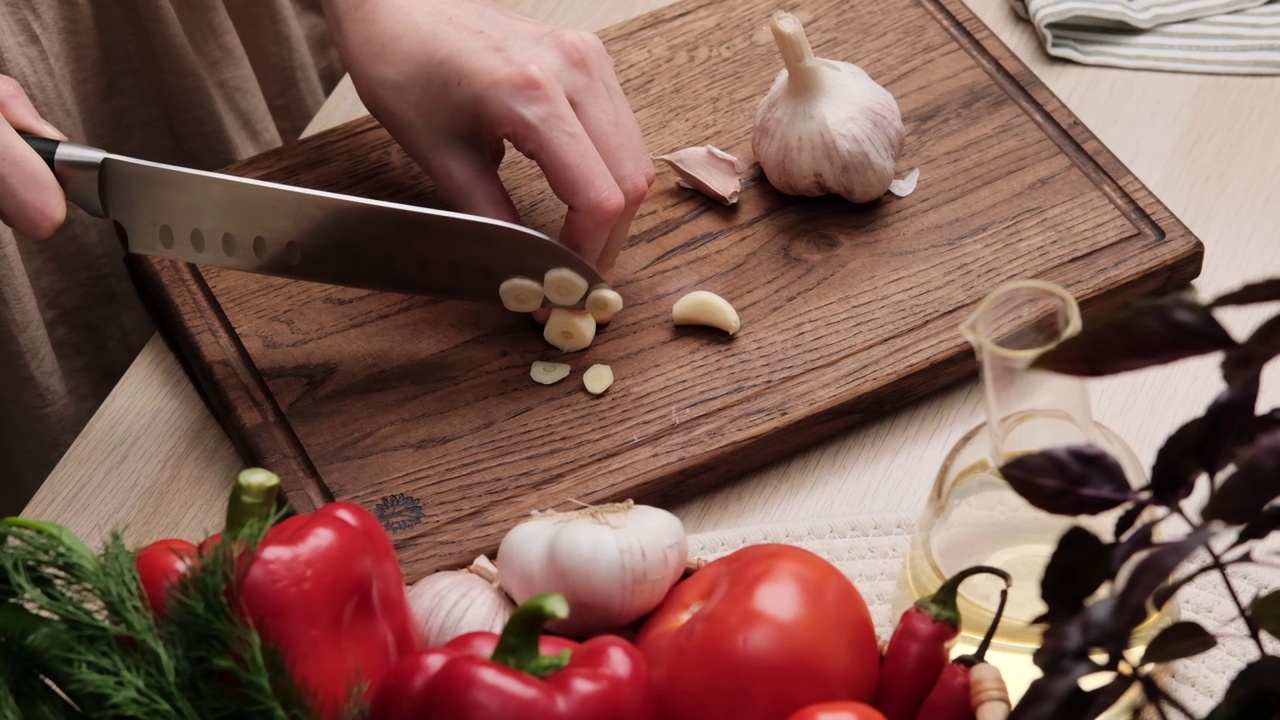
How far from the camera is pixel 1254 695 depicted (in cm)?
42

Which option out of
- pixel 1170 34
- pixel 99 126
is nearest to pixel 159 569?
pixel 99 126

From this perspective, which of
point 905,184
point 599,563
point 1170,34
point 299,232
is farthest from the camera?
point 1170,34

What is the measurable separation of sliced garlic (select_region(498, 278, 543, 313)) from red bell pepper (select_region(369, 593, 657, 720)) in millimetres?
413

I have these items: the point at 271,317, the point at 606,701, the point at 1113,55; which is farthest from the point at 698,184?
the point at 606,701

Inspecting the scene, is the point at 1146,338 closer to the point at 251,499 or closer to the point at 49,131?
the point at 251,499

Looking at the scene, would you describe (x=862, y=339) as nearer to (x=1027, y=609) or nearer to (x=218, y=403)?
(x=1027, y=609)

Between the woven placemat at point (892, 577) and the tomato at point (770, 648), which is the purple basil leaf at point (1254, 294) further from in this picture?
the woven placemat at point (892, 577)

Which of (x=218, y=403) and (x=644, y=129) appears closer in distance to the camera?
(x=218, y=403)

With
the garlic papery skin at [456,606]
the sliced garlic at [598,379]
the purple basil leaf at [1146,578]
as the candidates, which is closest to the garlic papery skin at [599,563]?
the garlic papery skin at [456,606]

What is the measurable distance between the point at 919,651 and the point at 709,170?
0.58 metres

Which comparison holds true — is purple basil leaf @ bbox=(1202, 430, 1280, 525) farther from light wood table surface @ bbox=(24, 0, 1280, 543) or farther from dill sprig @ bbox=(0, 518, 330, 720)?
light wood table surface @ bbox=(24, 0, 1280, 543)

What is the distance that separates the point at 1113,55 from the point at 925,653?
2.80 ft

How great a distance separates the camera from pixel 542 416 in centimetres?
93

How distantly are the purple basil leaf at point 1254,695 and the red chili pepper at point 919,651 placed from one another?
0.52ft
